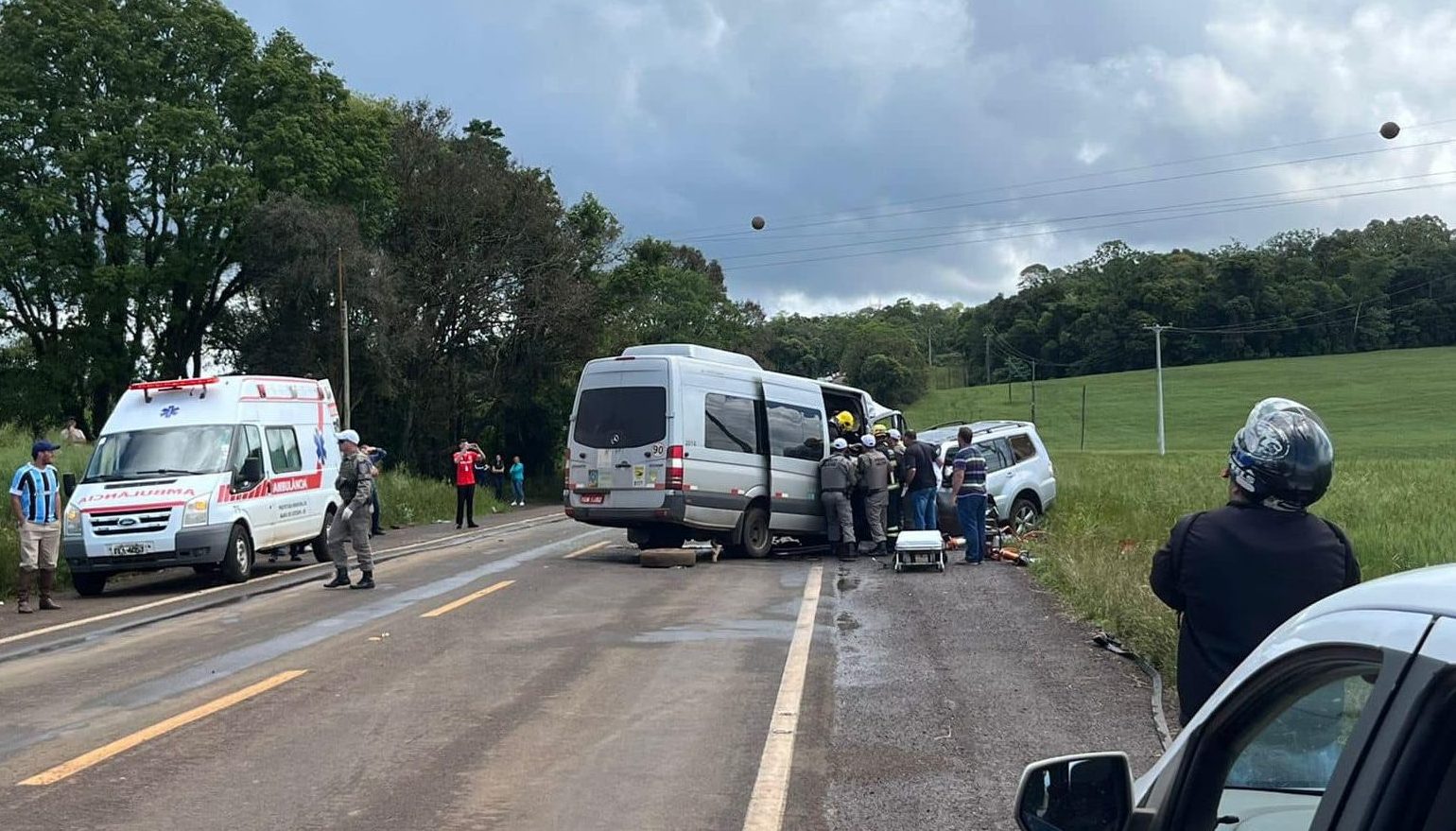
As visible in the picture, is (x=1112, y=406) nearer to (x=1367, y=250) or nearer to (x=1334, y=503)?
(x=1367, y=250)

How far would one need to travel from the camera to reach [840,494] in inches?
762

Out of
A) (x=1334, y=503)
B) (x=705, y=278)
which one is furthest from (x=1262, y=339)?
(x=1334, y=503)

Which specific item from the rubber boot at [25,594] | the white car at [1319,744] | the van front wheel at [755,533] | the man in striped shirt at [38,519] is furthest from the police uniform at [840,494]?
the white car at [1319,744]

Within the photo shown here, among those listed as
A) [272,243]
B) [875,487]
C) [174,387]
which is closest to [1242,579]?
[875,487]

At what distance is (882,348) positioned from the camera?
106438mm

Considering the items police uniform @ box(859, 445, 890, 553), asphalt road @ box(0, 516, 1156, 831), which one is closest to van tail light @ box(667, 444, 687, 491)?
police uniform @ box(859, 445, 890, 553)

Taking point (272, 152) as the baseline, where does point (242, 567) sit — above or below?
below

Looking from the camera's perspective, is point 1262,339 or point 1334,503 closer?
point 1334,503

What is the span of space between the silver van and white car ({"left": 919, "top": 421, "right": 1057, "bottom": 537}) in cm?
256

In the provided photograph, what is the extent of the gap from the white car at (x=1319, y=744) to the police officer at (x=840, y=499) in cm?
1643

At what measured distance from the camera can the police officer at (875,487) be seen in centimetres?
1933

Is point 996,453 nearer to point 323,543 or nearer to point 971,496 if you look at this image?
point 971,496

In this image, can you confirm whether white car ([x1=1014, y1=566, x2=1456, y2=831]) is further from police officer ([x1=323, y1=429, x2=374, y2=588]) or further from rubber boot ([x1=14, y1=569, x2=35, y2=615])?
rubber boot ([x1=14, y1=569, x2=35, y2=615])

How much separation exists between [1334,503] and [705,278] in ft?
240
